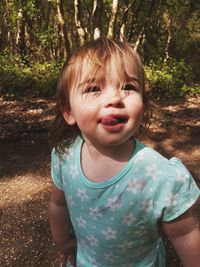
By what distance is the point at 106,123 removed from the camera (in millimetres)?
1147

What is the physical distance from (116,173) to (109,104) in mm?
265

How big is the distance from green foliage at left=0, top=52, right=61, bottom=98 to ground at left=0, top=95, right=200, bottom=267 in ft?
1.67

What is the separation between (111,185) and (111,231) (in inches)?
7.4

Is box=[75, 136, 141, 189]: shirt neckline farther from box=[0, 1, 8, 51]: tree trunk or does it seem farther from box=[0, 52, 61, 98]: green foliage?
box=[0, 1, 8, 51]: tree trunk

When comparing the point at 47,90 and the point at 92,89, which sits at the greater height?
the point at 92,89

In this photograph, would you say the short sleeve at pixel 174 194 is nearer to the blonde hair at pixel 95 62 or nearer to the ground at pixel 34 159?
the blonde hair at pixel 95 62

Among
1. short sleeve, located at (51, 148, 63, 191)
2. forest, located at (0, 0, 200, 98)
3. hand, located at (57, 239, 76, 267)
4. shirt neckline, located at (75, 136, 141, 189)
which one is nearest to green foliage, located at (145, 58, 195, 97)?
forest, located at (0, 0, 200, 98)

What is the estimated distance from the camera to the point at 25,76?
8.07 meters

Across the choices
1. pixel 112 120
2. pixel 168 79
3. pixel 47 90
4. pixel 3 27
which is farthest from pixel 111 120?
pixel 3 27

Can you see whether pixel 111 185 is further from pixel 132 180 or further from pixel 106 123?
pixel 106 123

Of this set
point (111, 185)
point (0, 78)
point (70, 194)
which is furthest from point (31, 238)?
point (0, 78)

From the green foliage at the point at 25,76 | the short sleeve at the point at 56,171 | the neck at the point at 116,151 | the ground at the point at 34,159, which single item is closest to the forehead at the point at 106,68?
the neck at the point at 116,151

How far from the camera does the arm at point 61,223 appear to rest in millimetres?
1574

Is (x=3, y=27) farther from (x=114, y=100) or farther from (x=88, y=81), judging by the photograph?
(x=114, y=100)
